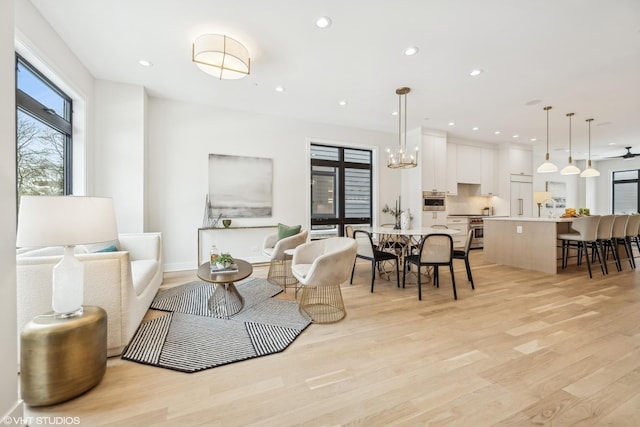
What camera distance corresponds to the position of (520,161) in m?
7.32

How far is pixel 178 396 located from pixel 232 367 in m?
0.35

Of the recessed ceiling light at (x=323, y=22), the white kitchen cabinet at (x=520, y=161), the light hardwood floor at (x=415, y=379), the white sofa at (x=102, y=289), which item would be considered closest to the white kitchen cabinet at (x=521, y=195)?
the white kitchen cabinet at (x=520, y=161)

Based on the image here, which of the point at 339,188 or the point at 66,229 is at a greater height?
the point at 339,188

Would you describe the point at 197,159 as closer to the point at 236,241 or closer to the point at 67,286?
the point at 236,241

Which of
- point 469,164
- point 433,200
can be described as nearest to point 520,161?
point 469,164

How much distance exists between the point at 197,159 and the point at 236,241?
1.61 meters

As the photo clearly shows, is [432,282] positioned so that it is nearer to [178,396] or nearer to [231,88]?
[178,396]

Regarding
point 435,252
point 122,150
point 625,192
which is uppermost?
point 122,150

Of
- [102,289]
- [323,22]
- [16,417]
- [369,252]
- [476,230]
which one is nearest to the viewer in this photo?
[16,417]

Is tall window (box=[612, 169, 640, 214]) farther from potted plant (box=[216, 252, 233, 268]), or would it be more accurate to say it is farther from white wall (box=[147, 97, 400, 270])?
potted plant (box=[216, 252, 233, 268])

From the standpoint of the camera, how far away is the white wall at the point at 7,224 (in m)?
1.21

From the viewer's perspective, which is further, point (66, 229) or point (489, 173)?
point (489, 173)

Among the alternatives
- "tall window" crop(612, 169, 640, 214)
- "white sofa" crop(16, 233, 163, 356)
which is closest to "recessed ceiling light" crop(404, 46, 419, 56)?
"white sofa" crop(16, 233, 163, 356)

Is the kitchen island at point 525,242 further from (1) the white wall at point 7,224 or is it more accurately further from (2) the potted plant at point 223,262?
(1) the white wall at point 7,224
